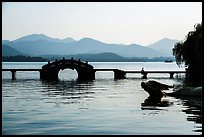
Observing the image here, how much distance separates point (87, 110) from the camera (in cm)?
3003

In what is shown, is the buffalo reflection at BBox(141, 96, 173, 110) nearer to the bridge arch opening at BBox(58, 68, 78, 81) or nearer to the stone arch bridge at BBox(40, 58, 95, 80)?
the stone arch bridge at BBox(40, 58, 95, 80)

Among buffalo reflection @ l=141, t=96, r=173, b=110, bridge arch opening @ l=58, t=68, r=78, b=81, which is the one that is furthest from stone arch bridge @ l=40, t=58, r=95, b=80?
buffalo reflection @ l=141, t=96, r=173, b=110

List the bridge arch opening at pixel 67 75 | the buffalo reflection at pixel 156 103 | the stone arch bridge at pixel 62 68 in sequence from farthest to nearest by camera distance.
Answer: the bridge arch opening at pixel 67 75 < the stone arch bridge at pixel 62 68 < the buffalo reflection at pixel 156 103

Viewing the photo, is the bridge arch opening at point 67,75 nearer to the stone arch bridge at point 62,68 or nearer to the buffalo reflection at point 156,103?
the stone arch bridge at point 62,68

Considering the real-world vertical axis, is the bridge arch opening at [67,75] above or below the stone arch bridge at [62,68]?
below

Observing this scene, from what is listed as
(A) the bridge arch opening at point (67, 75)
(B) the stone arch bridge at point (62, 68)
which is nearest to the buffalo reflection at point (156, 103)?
(B) the stone arch bridge at point (62, 68)

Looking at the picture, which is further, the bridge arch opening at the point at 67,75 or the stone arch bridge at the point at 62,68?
the bridge arch opening at the point at 67,75

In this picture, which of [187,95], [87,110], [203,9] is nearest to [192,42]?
[187,95]

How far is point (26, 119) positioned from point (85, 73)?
65.5 metres

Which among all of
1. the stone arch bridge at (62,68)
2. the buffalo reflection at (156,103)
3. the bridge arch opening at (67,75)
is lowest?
the buffalo reflection at (156,103)

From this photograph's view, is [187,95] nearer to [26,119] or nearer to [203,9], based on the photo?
[26,119]

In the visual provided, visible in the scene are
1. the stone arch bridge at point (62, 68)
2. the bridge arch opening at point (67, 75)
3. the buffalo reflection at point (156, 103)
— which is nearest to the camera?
the buffalo reflection at point (156, 103)

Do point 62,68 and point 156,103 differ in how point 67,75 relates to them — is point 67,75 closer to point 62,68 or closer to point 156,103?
point 62,68

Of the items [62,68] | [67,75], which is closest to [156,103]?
[62,68]
